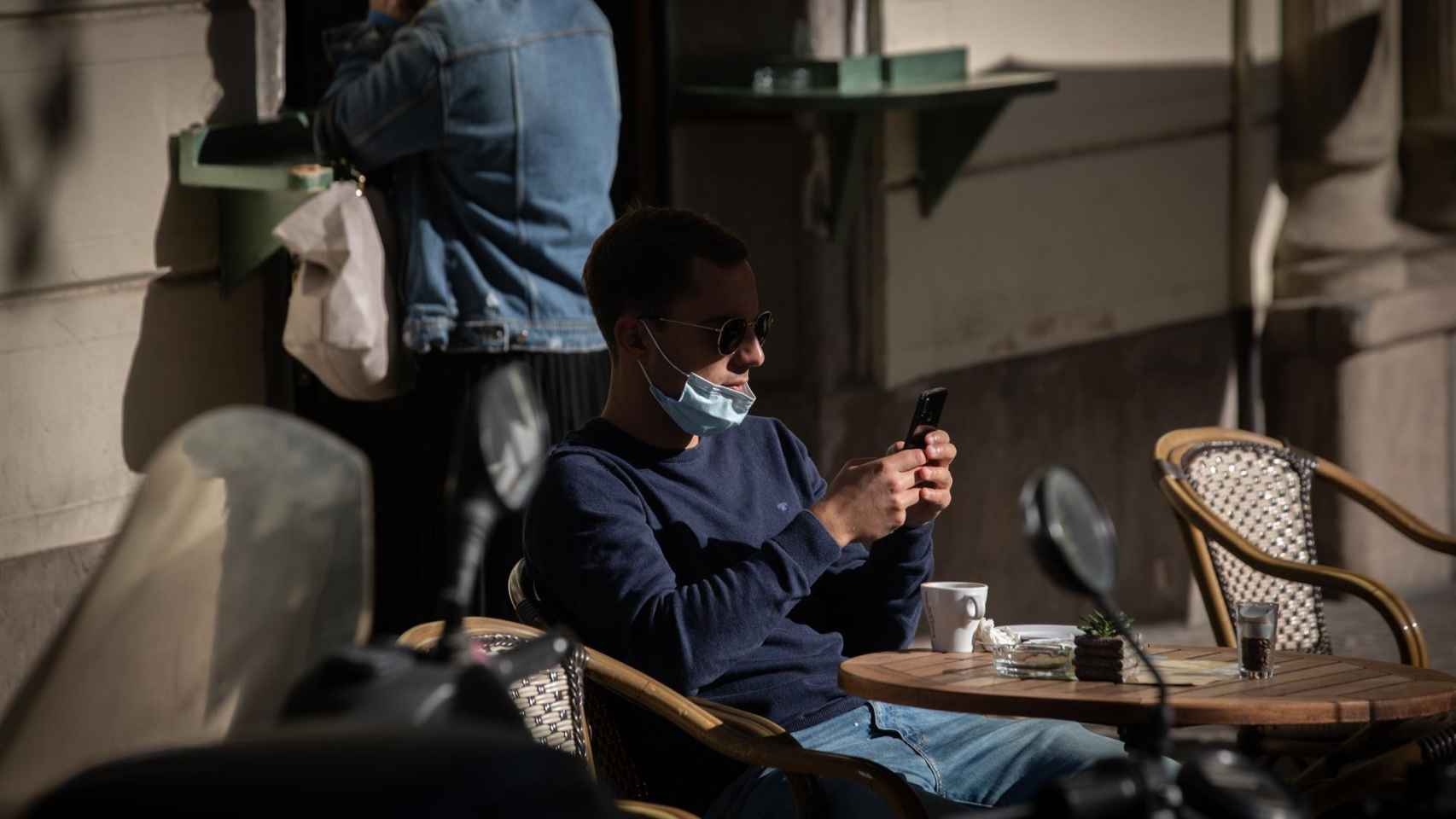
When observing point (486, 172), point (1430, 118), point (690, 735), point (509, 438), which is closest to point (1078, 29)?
point (1430, 118)

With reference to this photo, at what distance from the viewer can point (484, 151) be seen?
5113mm

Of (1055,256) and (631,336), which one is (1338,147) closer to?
(1055,256)

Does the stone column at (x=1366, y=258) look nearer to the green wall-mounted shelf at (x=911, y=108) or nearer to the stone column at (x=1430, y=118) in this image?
the stone column at (x=1430, y=118)

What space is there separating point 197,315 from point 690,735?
2.36 m

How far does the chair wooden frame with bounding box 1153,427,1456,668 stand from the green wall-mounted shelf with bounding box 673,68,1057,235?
1625mm

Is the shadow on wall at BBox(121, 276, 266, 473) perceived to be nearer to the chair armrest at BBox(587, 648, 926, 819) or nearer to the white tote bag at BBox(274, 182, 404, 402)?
the white tote bag at BBox(274, 182, 404, 402)

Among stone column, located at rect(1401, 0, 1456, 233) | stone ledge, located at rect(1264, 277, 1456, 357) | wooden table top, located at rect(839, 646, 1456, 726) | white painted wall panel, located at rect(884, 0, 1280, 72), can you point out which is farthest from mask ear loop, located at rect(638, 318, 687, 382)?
stone column, located at rect(1401, 0, 1456, 233)

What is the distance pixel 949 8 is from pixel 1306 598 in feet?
8.66

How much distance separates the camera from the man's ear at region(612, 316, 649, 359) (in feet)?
12.1

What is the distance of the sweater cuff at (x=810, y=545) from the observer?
3371mm

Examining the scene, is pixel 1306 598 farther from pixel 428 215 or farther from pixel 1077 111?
pixel 1077 111

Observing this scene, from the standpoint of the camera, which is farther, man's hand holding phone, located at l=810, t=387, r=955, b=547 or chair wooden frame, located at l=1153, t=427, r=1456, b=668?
chair wooden frame, located at l=1153, t=427, r=1456, b=668

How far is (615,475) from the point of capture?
11.5 ft

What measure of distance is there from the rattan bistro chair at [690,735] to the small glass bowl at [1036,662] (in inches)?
15.5
